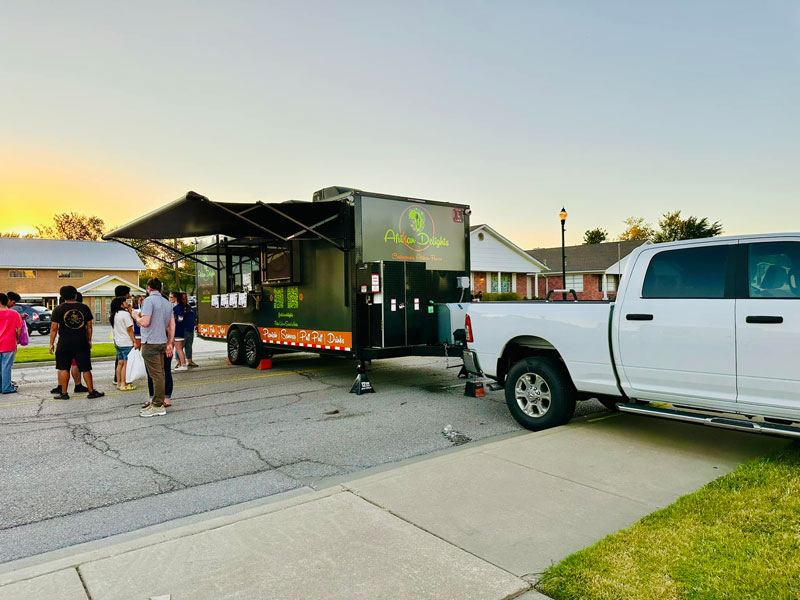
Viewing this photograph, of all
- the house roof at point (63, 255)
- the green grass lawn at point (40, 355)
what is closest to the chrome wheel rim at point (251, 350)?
the green grass lawn at point (40, 355)

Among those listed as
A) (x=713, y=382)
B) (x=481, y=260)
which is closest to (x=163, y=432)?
(x=713, y=382)

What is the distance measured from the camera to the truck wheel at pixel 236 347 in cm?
1351

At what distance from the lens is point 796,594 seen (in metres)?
2.68

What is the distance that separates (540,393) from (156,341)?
219 inches

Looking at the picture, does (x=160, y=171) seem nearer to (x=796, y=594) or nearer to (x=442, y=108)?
(x=442, y=108)

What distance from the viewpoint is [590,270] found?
42406 mm

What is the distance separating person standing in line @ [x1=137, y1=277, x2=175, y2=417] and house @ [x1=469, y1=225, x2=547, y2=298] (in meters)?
28.9

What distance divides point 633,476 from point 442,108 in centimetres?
1472

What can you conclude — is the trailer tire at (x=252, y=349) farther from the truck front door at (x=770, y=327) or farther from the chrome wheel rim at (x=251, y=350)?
the truck front door at (x=770, y=327)

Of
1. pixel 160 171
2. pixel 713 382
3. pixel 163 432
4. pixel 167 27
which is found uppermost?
pixel 167 27

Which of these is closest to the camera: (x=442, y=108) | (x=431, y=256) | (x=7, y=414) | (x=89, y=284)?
(x=7, y=414)

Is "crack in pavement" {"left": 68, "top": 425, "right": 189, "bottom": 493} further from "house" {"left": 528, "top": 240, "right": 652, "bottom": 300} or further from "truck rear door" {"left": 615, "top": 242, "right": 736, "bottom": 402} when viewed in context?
"house" {"left": 528, "top": 240, "right": 652, "bottom": 300}

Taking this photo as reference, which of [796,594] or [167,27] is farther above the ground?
[167,27]

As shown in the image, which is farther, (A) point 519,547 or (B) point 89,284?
(B) point 89,284
